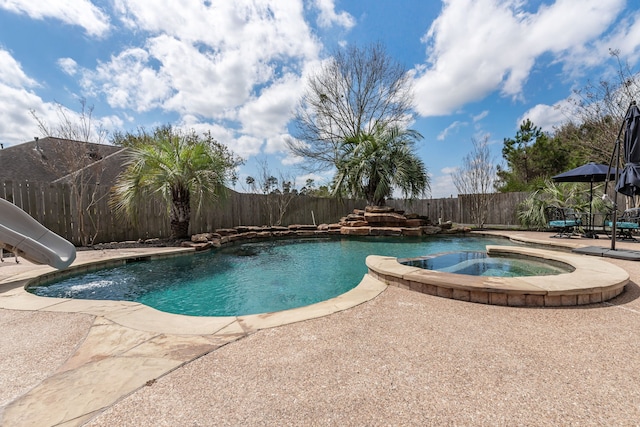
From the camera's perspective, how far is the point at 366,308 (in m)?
2.52

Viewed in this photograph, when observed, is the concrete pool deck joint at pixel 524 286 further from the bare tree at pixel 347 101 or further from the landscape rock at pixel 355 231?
the bare tree at pixel 347 101

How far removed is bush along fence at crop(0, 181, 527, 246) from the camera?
6.03 metres

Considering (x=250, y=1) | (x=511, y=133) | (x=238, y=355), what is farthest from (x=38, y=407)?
(x=511, y=133)

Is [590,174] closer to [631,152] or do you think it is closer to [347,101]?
[631,152]

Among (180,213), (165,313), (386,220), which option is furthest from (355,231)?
(165,313)

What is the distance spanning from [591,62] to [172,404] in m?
13.7

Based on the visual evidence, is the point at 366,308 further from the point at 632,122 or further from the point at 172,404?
the point at 632,122

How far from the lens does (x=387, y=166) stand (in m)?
10.6

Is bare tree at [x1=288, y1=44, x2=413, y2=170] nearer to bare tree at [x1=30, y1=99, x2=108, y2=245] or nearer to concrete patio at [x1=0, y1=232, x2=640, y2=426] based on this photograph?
bare tree at [x1=30, y1=99, x2=108, y2=245]

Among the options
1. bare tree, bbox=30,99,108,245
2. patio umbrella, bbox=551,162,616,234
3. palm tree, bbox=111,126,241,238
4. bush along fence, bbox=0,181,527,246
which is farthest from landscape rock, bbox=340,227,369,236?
bare tree, bbox=30,99,108,245

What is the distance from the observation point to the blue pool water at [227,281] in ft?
10.8

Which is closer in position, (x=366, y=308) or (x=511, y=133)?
(x=366, y=308)

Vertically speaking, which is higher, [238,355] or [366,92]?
[366,92]

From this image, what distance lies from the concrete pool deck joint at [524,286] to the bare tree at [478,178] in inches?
357
